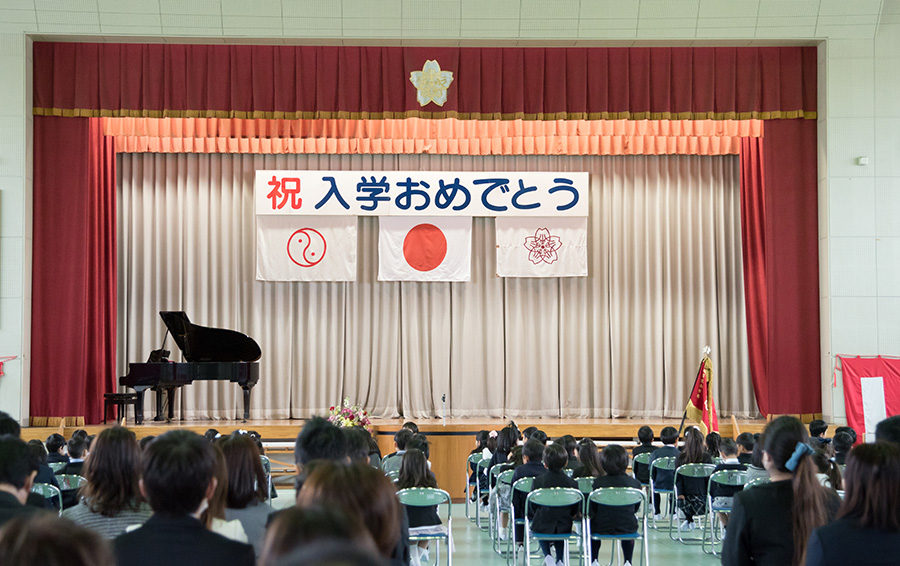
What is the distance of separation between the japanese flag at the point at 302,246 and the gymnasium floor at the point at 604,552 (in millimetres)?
5352

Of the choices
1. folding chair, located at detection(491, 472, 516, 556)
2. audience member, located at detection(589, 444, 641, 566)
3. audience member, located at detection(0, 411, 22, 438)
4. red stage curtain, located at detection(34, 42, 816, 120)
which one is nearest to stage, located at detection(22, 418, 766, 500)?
folding chair, located at detection(491, 472, 516, 556)

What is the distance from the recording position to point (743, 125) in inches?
469

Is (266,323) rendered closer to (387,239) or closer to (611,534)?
(387,239)

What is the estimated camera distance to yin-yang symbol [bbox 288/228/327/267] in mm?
12539

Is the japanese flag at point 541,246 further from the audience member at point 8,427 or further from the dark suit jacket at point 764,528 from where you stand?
the dark suit jacket at point 764,528

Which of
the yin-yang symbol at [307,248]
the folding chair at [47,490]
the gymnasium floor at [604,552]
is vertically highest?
the yin-yang symbol at [307,248]

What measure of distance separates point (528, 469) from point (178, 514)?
4059 millimetres

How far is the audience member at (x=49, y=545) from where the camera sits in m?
1.30

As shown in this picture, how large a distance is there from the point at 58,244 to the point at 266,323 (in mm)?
3322

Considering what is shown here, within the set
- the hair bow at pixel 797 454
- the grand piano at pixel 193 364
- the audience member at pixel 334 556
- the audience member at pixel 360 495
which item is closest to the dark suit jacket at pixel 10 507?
the audience member at pixel 360 495

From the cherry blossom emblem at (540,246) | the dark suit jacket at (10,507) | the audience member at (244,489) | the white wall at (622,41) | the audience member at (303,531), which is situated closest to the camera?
the audience member at (303,531)

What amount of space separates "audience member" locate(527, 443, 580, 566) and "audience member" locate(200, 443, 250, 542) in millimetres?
2929

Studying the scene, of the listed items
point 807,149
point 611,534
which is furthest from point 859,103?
point 611,534

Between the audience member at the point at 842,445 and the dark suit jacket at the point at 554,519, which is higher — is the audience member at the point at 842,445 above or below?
above
